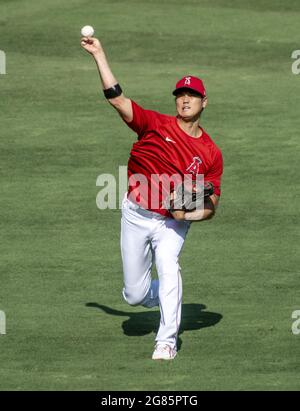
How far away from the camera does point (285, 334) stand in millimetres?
12359

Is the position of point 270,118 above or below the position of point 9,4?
below

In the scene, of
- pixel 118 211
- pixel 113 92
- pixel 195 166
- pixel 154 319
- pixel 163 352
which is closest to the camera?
pixel 113 92

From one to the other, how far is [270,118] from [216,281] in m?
6.26

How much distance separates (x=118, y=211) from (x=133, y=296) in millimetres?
4404

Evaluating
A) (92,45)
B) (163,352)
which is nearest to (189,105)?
(92,45)

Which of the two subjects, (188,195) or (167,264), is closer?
(188,195)

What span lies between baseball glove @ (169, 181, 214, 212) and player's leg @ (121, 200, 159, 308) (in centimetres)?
44

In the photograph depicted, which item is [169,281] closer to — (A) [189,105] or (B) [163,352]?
(B) [163,352]

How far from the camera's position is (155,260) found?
11.9m

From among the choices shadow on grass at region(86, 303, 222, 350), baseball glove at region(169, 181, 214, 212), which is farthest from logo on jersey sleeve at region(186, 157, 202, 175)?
shadow on grass at region(86, 303, 222, 350)

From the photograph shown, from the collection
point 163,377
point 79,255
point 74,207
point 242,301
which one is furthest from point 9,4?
point 163,377

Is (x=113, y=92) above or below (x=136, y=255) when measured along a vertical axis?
above

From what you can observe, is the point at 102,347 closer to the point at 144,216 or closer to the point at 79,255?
the point at 144,216

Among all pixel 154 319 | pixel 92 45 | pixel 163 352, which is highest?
pixel 92 45
